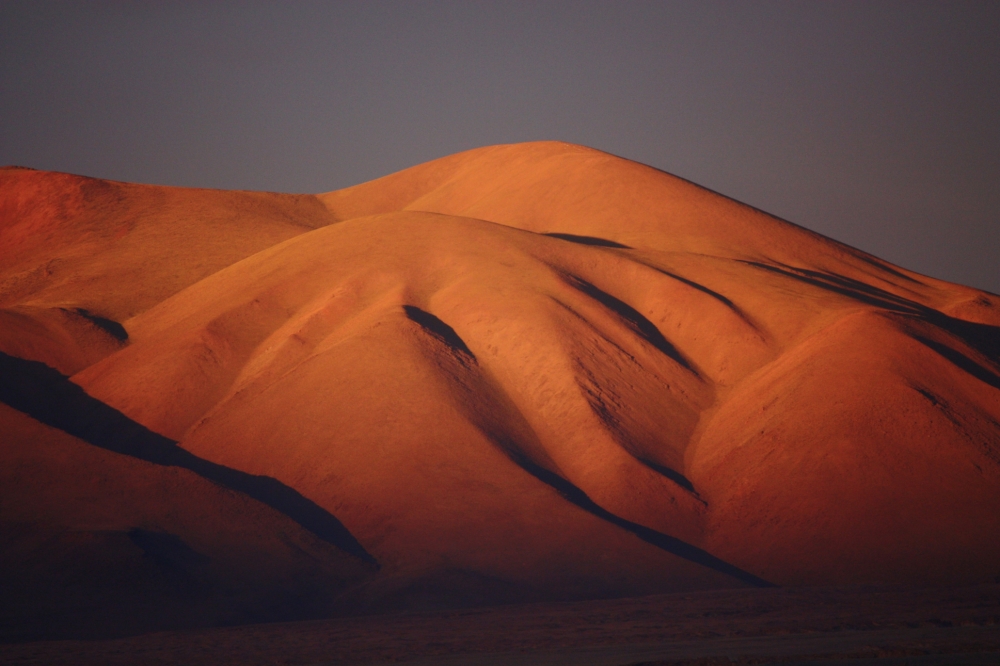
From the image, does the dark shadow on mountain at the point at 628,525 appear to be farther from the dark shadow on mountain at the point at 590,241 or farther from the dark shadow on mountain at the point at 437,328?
the dark shadow on mountain at the point at 590,241

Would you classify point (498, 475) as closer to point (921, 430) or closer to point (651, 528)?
point (651, 528)

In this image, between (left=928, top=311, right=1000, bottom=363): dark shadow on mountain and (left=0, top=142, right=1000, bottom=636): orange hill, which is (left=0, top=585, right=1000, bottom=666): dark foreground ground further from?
(left=928, top=311, right=1000, bottom=363): dark shadow on mountain

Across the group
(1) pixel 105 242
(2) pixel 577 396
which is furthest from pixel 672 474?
(1) pixel 105 242

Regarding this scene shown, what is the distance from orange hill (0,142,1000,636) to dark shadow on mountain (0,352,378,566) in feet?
0.44

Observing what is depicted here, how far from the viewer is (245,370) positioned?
142ft

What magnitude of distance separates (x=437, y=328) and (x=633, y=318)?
28.9 feet

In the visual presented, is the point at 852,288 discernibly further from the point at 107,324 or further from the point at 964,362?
the point at 107,324

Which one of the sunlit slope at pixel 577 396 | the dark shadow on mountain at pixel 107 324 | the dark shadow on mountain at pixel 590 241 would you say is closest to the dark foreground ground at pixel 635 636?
the sunlit slope at pixel 577 396

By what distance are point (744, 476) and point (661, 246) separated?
24.5 metres

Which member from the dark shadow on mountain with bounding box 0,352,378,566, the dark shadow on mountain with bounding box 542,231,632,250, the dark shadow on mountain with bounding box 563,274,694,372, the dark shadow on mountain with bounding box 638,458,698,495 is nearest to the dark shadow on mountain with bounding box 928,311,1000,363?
the dark shadow on mountain with bounding box 563,274,694,372

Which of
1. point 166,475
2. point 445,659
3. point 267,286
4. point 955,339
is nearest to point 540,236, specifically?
point 267,286

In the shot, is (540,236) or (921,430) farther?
(540,236)

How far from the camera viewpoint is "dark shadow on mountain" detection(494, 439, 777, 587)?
3181 cm

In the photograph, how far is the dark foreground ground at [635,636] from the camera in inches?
823
